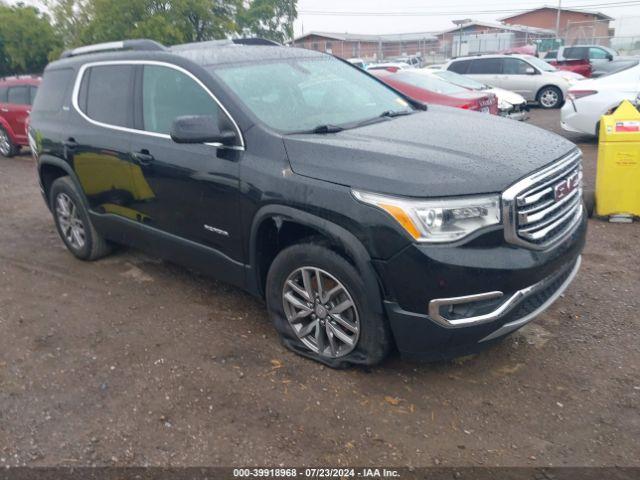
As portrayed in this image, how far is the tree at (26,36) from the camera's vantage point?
67.1ft

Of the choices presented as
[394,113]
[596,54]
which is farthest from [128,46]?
[596,54]

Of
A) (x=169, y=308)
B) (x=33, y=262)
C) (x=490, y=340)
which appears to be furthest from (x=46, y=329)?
(x=490, y=340)

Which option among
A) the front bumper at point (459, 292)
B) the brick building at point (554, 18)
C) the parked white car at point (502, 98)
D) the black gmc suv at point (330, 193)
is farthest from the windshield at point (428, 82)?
the brick building at point (554, 18)

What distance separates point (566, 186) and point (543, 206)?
0.38m

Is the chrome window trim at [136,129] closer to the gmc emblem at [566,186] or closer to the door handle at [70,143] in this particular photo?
the door handle at [70,143]

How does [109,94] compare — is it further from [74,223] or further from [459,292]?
[459,292]

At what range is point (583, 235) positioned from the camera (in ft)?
11.6

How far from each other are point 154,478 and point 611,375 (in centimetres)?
257

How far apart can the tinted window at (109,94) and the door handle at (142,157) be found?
29cm

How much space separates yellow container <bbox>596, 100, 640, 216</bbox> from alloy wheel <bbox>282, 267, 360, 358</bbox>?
12.3 feet

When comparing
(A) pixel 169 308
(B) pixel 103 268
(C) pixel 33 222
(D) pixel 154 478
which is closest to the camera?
(D) pixel 154 478

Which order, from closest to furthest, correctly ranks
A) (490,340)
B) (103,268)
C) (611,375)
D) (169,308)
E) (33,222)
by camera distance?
(490,340), (611,375), (169,308), (103,268), (33,222)

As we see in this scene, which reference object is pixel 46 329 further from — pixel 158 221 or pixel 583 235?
pixel 583 235

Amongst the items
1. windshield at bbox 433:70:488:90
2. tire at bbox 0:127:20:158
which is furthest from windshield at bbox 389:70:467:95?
tire at bbox 0:127:20:158
